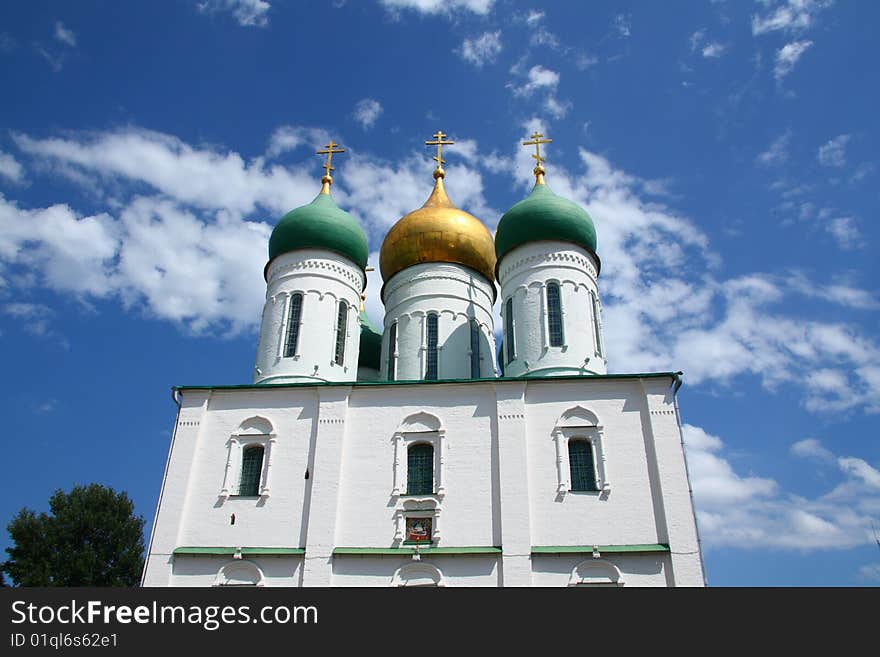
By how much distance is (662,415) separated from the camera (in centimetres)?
1328

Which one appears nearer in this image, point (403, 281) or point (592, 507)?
point (592, 507)

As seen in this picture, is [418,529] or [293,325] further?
[293,325]

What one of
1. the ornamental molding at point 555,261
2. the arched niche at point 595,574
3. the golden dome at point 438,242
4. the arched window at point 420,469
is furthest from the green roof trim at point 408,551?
the golden dome at point 438,242

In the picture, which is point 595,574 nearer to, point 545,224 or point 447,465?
point 447,465

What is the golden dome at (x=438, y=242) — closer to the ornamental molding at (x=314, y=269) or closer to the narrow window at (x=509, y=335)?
the ornamental molding at (x=314, y=269)

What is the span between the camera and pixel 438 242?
18.8 meters

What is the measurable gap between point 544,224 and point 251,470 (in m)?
9.17

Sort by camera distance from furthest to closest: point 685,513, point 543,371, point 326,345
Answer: point 326,345 → point 543,371 → point 685,513

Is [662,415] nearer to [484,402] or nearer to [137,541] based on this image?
[484,402]

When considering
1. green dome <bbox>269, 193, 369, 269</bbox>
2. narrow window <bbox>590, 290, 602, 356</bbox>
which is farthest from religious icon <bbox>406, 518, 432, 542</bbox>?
green dome <bbox>269, 193, 369, 269</bbox>

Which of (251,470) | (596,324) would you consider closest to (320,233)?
(251,470)

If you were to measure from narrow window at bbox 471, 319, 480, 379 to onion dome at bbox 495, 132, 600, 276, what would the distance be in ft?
6.59
